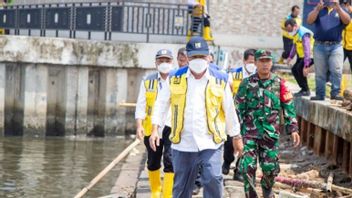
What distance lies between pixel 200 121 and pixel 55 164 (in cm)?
1079

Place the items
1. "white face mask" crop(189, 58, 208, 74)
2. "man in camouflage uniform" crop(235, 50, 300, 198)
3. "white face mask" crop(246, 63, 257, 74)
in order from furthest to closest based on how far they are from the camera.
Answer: "white face mask" crop(246, 63, 257, 74) < "man in camouflage uniform" crop(235, 50, 300, 198) < "white face mask" crop(189, 58, 208, 74)

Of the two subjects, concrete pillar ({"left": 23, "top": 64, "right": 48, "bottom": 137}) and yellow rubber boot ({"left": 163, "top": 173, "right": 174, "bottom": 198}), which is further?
concrete pillar ({"left": 23, "top": 64, "right": 48, "bottom": 137})

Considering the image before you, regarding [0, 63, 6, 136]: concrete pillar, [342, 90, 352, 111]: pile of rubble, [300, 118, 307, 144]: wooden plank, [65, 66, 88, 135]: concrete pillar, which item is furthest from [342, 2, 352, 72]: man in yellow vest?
[0, 63, 6, 136]: concrete pillar

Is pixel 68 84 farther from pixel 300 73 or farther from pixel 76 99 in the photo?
pixel 300 73

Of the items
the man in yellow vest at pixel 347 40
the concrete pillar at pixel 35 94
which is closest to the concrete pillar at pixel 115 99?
the concrete pillar at pixel 35 94

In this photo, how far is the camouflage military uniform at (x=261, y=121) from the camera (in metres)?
9.88

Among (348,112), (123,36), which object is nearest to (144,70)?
(123,36)

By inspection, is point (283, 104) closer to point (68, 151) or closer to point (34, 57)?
point (68, 151)

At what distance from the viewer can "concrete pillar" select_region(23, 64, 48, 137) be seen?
2436 centimetres

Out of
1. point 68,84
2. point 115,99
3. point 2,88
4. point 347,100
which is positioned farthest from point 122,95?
point 347,100

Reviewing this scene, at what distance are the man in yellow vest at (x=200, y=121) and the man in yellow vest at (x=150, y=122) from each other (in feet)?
5.01

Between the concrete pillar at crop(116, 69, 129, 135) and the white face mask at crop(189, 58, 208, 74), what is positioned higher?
the white face mask at crop(189, 58, 208, 74)

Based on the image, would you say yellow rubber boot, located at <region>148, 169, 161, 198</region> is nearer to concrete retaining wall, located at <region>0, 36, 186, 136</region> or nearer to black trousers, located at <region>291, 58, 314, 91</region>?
black trousers, located at <region>291, 58, 314, 91</region>

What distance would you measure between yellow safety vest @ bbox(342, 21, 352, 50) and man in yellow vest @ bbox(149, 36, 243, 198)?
22.6ft
